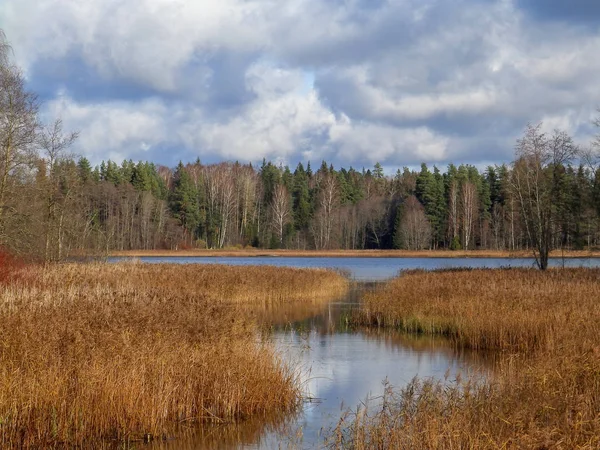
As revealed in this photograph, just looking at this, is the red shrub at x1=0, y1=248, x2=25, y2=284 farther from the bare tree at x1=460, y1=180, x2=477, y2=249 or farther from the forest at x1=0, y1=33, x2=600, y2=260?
the bare tree at x1=460, y1=180, x2=477, y2=249

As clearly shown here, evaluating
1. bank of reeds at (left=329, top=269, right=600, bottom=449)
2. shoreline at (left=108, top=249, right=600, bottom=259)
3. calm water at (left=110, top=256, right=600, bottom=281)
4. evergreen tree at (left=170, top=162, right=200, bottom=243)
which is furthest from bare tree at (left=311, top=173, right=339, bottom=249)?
bank of reeds at (left=329, top=269, right=600, bottom=449)

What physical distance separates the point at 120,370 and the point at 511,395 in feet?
18.5

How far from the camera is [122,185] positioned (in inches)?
3199

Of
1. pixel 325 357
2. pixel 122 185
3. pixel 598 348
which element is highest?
pixel 122 185

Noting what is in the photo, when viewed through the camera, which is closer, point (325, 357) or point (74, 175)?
point (325, 357)

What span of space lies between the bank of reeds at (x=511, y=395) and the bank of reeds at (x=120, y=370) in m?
1.98

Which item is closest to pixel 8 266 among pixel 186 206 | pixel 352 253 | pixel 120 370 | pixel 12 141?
pixel 12 141

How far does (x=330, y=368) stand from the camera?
555 inches

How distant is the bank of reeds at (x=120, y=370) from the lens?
8592mm

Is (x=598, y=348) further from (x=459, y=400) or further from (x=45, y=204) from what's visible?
(x=45, y=204)

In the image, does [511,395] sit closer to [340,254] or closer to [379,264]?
[379,264]

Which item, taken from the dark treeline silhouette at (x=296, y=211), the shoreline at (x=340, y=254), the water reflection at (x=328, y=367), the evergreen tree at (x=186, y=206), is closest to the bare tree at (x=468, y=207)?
the dark treeline silhouette at (x=296, y=211)

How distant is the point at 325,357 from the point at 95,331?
6191mm

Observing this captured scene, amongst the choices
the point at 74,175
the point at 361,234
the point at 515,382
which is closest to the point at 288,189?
the point at 361,234
